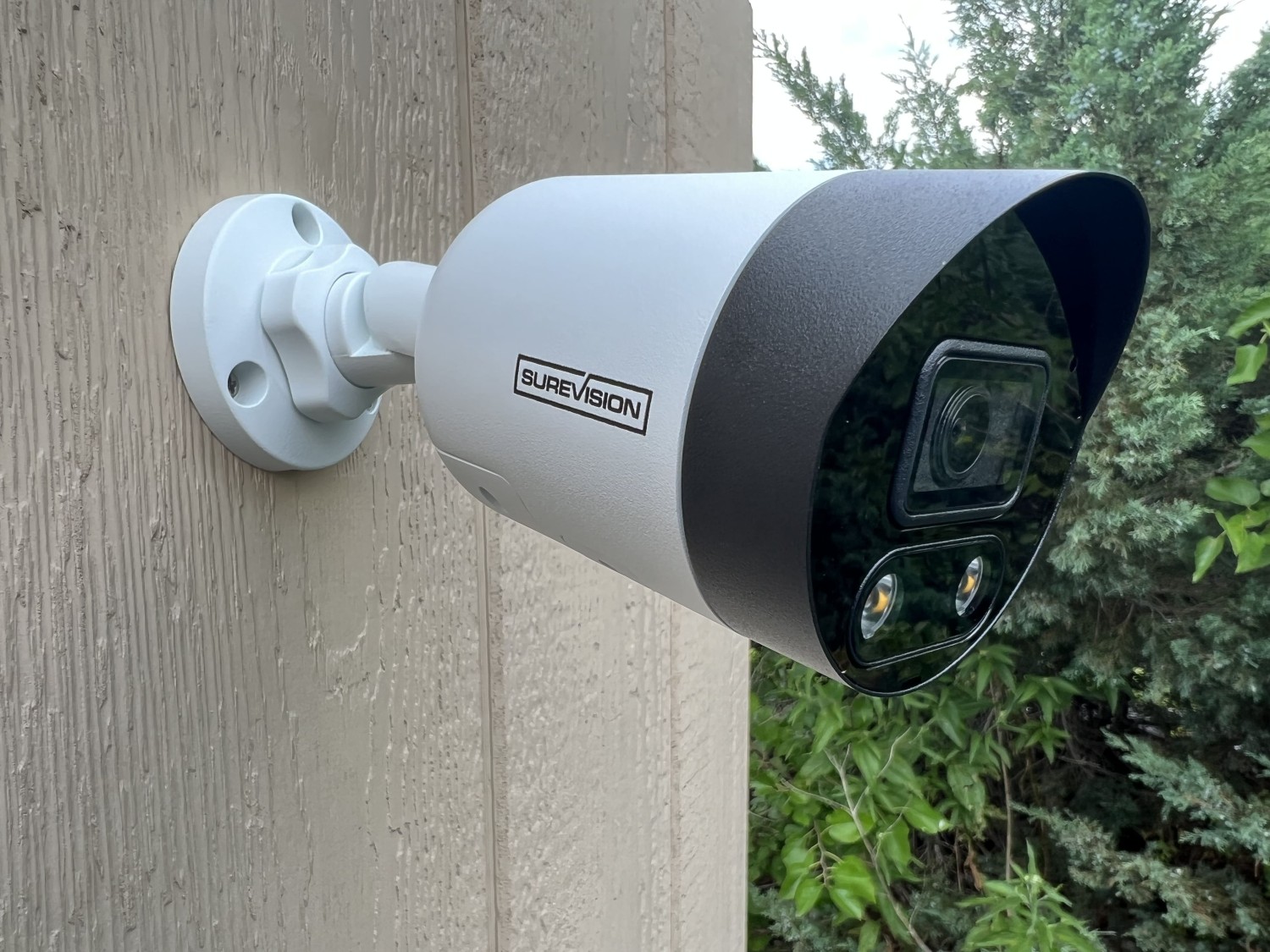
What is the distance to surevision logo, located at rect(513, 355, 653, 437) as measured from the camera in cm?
20

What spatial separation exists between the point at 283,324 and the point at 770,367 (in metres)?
0.16

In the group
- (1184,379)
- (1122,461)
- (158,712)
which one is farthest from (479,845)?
(1184,379)

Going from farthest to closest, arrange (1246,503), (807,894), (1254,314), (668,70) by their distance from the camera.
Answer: (1246,503) → (807,894) → (1254,314) → (668,70)

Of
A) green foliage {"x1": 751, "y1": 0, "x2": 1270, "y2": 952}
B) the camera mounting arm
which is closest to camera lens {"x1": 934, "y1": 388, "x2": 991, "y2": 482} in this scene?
the camera mounting arm

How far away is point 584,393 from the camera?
0.69ft

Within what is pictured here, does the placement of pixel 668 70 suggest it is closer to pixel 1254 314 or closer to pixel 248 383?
pixel 248 383

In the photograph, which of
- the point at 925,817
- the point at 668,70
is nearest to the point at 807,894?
the point at 925,817

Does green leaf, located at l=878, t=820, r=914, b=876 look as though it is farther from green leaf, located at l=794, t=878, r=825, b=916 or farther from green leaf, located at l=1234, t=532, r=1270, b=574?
green leaf, located at l=1234, t=532, r=1270, b=574

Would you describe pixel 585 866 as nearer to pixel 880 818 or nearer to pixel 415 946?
pixel 415 946

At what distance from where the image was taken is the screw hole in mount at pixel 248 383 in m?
0.27

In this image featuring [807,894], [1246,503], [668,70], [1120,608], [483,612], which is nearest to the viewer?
[483,612]

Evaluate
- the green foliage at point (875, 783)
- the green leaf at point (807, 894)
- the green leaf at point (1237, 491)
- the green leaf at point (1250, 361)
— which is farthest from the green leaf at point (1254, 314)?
the green leaf at point (807, 894)

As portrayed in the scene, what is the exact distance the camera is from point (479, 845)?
400mm

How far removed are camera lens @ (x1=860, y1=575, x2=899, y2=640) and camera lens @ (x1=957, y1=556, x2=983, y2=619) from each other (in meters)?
0.03
